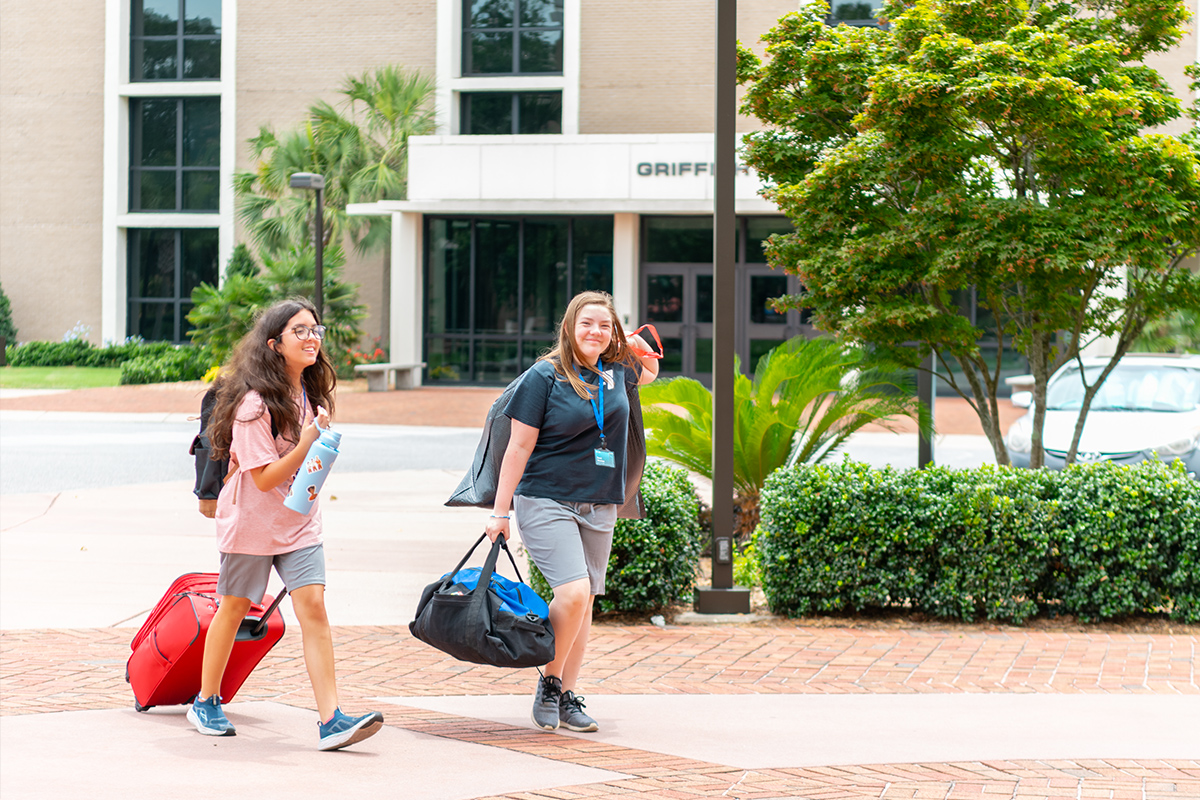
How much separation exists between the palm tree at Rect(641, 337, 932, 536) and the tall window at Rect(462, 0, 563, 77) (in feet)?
78.1

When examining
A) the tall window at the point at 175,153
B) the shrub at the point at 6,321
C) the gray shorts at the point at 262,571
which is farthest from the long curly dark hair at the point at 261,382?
the shrub at the point at 6,321

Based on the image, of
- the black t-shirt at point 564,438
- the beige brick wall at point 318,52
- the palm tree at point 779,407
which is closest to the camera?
the black t-shirt at point 564,438

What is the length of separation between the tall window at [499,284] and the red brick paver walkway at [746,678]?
22.0 m

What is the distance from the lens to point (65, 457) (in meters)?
15.5

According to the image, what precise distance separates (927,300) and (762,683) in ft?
12.9

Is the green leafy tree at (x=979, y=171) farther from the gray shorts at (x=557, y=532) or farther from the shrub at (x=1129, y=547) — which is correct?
the gray shorts at (x=557, y=532)

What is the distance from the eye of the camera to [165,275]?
35000 millimetres

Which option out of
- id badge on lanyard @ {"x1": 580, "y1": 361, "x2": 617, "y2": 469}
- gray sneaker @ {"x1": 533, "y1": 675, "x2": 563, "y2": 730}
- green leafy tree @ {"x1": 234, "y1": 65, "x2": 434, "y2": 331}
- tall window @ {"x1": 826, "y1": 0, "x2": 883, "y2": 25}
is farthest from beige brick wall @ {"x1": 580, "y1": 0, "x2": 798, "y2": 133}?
gray sneaker @ {"x1": 533, "y1": 675, "x2": 563, "y2": 730}

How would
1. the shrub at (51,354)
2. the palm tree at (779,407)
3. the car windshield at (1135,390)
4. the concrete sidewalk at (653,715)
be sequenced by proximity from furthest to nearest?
the shrub at (51,354) → the car windshield at (1135,390) → the palm tree at (779,407) → the concrete sidewalk at (653,715)

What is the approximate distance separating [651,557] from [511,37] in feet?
88.2

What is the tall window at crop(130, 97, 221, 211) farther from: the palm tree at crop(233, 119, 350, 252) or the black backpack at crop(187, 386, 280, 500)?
the black backpack at crop(187, 386, 280, 500)

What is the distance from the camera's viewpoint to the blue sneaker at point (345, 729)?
170 inches

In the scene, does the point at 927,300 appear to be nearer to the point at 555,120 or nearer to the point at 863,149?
the point at 863,149

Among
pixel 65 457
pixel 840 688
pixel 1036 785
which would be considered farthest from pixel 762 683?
pixel 65 457
